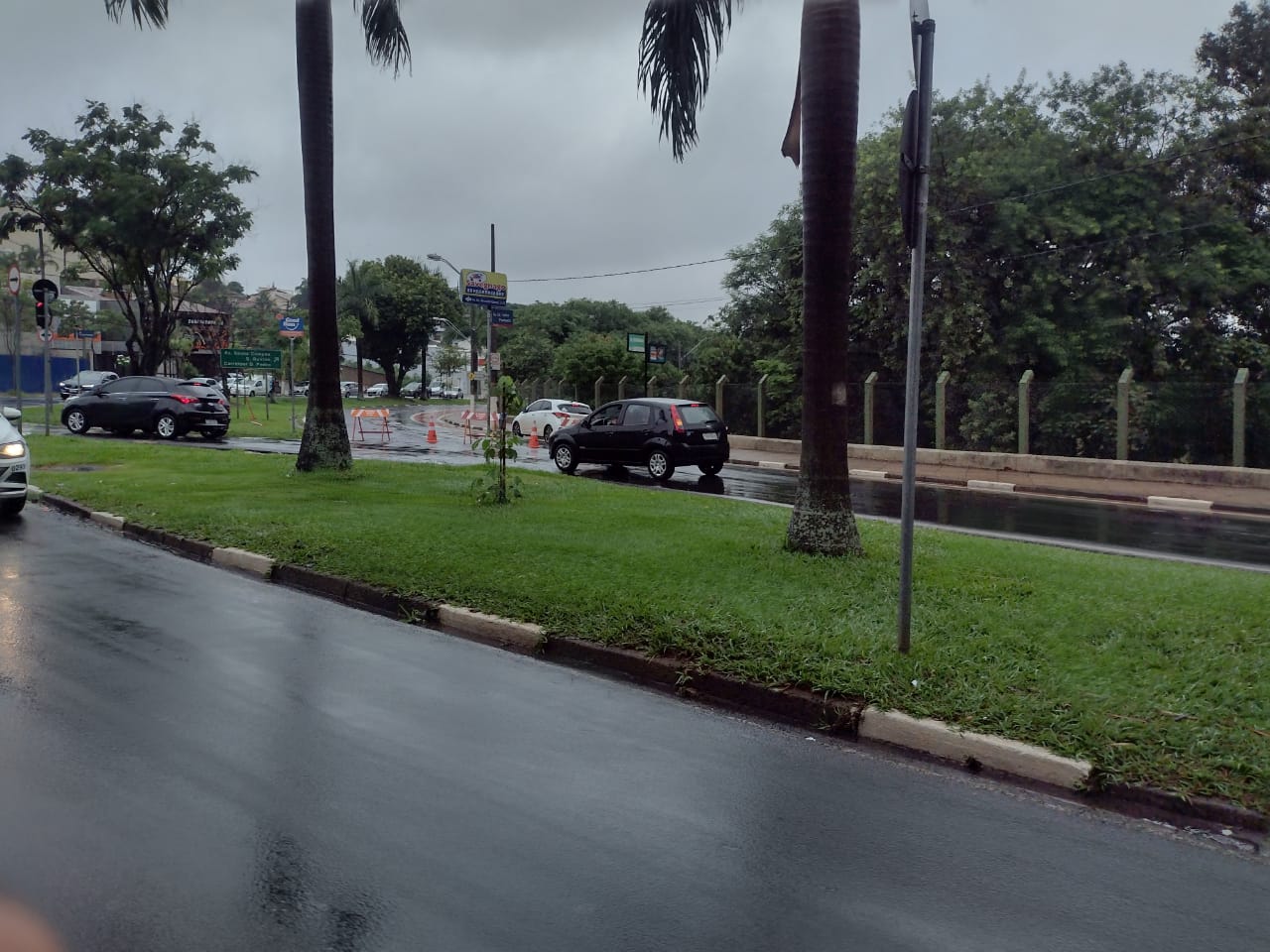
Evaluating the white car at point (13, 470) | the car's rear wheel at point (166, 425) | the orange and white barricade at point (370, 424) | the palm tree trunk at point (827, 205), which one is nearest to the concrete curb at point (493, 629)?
the palm tree trunk at point (827, 205)

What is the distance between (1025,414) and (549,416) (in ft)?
52.0

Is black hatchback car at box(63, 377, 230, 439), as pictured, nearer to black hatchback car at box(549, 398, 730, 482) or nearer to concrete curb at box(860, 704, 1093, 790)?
black hatchback car at box(549, 398, 730, 482)

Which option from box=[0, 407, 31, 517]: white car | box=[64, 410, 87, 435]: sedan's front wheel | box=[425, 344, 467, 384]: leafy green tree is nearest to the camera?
box=[0, 407, 31, 517]: white car

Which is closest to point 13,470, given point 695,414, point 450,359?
point 695,414

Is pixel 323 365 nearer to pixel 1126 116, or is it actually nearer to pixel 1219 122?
pixel 1126 116

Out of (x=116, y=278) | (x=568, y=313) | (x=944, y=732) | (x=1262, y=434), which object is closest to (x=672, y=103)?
(x=944, y=732)

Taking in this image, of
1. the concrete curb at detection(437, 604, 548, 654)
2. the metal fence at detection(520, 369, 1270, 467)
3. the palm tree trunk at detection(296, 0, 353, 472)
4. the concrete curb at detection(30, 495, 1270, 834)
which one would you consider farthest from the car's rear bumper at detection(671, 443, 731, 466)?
the concrete curb at detection(437, 604, 548, 654)

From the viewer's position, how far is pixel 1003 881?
3945 mm

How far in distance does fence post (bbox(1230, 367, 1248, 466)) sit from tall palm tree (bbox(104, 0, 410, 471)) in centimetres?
1693

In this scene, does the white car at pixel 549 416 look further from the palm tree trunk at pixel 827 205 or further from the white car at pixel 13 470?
the palm tree trunk at pixel 827 205

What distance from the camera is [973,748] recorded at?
5.24 m

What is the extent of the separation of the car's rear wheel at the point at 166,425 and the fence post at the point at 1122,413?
22346 millimetres

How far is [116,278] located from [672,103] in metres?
27.7

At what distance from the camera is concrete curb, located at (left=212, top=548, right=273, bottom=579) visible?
962 cm
